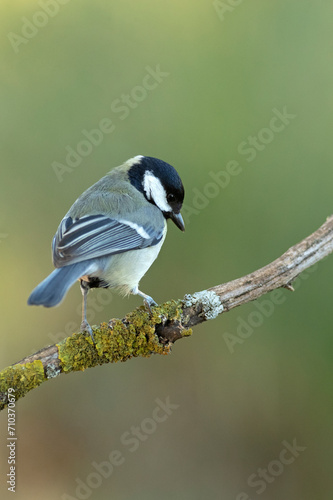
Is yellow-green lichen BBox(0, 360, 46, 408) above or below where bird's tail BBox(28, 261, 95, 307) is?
below

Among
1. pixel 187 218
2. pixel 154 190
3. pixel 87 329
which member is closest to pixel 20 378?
pixel 87 329

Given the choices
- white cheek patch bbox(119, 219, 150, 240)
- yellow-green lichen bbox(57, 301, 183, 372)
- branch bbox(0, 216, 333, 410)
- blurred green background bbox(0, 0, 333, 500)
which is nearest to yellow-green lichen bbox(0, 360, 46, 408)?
branch bbox(0, 216, 333, 410)

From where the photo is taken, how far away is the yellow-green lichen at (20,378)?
1.97 m

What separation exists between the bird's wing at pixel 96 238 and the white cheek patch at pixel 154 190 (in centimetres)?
22

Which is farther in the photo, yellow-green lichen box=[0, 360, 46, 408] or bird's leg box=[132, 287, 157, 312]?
bird's leg box=[132, 287, 157, 312]

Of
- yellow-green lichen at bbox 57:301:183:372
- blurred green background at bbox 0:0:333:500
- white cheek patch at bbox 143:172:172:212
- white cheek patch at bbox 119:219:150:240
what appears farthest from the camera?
blurred green background at bbox 0:0:333:500

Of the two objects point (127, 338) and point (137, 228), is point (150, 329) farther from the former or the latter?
point (137, 228)

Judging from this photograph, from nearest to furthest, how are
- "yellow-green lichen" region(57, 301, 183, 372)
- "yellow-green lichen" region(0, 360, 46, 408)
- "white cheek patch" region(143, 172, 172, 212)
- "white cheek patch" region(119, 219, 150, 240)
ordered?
1. "yellow-green lichen" region(0, 360, 46, 408)
2. "yellow-green lichen" region(57, 301, 183, 372)
3. "white cheek patch" region(119, 219, 150, 240)
4. "white cheek patch" region(143, 172, 172, 212)

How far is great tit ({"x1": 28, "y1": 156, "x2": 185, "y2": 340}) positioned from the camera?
2285 mm

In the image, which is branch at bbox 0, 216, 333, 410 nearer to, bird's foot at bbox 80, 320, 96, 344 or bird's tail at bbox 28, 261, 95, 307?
bird's foot at bbox 80, 320, 96, 344

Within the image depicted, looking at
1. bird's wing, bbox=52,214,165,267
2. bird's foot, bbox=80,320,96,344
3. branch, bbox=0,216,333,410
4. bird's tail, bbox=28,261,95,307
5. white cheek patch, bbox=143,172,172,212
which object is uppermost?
white cheek patch, bbox=143,172,172,212

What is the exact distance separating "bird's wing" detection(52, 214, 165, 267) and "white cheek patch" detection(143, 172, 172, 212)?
0.22 m

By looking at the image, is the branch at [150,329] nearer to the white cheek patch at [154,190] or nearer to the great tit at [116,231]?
the great tit at [116,231]

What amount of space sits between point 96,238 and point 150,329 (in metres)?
0.49
